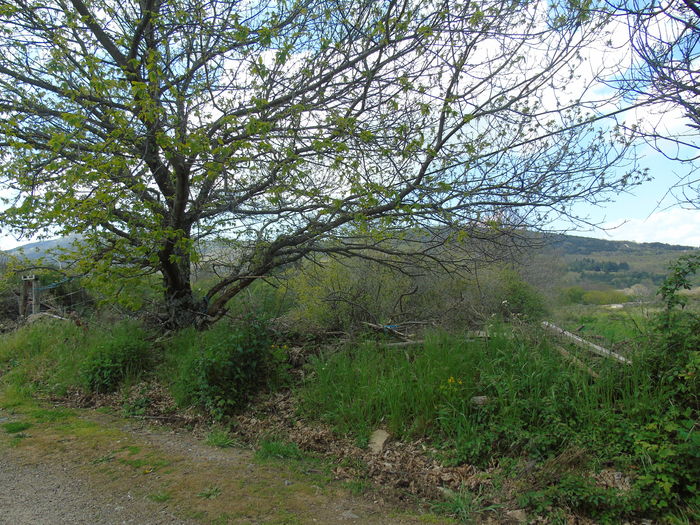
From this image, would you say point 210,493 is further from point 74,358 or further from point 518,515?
point 74,358

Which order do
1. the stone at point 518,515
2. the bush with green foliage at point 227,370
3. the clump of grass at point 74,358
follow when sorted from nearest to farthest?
the stone at point 518,515
the bush with green foliage at point 227,370
the clump of grass at point 74,358

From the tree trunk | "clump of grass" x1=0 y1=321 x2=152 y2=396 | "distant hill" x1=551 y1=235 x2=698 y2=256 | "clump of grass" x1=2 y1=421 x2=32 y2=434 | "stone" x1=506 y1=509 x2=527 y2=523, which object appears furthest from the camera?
the tree trunk

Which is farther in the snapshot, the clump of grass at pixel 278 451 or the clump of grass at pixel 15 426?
the clump of grass at pixel 15 426

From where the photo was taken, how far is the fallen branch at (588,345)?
202 inches

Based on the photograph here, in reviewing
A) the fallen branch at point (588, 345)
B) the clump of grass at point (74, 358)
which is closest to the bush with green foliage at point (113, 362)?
the clump of grass at point (74, 358)

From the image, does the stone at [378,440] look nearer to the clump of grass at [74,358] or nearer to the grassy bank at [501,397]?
the grassy bank at [501,397]

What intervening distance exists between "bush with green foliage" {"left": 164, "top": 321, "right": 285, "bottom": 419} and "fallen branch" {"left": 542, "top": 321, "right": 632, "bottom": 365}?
3.92 meters

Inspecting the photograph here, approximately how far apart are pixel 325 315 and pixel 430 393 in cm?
456

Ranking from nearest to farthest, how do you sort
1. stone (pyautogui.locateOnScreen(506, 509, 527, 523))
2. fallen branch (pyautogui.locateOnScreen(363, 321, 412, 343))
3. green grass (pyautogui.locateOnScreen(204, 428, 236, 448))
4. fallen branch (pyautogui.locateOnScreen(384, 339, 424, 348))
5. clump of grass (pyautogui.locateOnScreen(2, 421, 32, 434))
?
stone (pyautogui.locateOnScreen(506, 509, 527, 523))
green grass (pyautogui.locateOnScreen(204, 428, 236, 448))
clump of grass (pyautogui.locateOnScreen(2, 421, 32, 434))
fallen branch (pyautogui.locateOnScreen(384, 339, 424, 348))
fallen branch (pyautogui.locateOnScreen(363, 321, 412, 343))

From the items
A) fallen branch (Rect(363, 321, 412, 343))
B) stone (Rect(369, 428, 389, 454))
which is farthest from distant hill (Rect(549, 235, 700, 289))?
stone (Rect(369, 428, 389, 454))

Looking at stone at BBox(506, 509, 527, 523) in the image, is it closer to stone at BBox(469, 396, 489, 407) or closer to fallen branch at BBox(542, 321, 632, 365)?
stone at BBox(469, 396, 489, 407)

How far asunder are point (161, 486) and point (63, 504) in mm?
811

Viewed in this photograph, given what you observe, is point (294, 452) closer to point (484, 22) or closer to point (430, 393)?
point (430, 393)

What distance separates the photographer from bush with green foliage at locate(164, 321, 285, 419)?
641 cm
